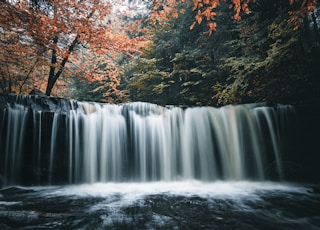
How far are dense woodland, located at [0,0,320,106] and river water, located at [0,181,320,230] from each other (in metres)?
3.21

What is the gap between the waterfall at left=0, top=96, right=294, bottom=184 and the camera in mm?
6137

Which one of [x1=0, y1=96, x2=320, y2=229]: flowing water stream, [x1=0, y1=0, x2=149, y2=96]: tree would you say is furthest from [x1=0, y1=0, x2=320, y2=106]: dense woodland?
[x1=0, y1=96, x2=320, y2=229]: flowing water stream

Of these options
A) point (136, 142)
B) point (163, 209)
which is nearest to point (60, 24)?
point (136, 142)

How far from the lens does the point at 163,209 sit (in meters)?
3.53

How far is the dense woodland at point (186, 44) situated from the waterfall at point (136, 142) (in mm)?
1431

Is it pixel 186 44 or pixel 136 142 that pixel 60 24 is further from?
pixel 186 44

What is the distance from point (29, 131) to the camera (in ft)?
20.3

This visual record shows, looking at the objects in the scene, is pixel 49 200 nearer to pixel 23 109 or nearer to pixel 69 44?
pixel 23 109

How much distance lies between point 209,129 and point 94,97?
35.0 ft

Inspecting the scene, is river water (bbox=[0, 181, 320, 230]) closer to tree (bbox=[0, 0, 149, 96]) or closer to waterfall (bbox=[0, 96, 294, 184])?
waterfall (bbox=[0, 96, 294, 184])

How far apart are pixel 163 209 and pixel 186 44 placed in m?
9.94

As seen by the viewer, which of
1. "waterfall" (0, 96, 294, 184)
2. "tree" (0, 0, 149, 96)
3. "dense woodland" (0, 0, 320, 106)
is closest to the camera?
"tree" (0, 0, 149, 96)

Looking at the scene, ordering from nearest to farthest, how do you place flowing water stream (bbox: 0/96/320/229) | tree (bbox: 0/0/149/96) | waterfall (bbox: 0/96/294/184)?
flowing water stream (bbox: 0/96/320/229) → tree (bbox: 0/0/149/96) → waterfall (bbox: 0/96/294/184)

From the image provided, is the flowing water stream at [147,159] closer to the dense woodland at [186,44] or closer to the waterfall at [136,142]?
the waterfall at [136,142]
